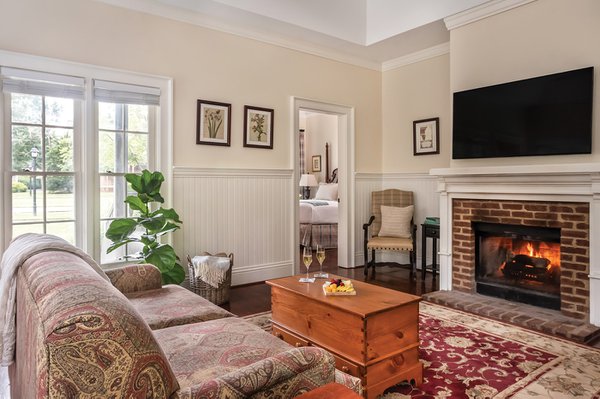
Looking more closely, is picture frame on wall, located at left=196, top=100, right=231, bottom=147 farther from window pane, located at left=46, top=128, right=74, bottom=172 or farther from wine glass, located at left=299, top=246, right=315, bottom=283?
wine glass, located at left=299, top=246, right=315, bottom=283

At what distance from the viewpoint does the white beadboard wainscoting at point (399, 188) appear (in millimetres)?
5414

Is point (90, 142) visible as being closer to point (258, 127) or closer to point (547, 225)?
→ point (258, 127)

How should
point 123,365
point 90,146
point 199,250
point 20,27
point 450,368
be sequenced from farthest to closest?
1. point 199,250
2. point 90,146
3. point 20,27
4. point 450,368
5. point 123,365

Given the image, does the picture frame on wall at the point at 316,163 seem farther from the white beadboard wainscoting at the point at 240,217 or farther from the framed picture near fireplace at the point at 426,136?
the white beadboard wainscoting at the point at 240,217

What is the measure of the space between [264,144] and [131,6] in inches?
A: 75.8

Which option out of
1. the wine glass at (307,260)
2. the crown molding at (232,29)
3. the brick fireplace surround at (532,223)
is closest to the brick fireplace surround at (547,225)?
the brick fireplace surround at (532,223)

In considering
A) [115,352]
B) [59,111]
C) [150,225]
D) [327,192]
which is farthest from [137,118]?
[327,192]

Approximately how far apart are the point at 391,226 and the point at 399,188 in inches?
27.7

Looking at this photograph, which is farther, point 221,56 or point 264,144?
point 264,144

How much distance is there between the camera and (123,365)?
3.09 ft

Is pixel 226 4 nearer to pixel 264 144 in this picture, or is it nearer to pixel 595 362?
pixel 264 144

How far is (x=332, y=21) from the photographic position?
4.88 metres

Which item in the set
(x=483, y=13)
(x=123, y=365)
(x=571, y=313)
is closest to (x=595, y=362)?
(x=571, y=313)

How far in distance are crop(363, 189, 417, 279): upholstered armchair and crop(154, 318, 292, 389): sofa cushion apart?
331 cm
